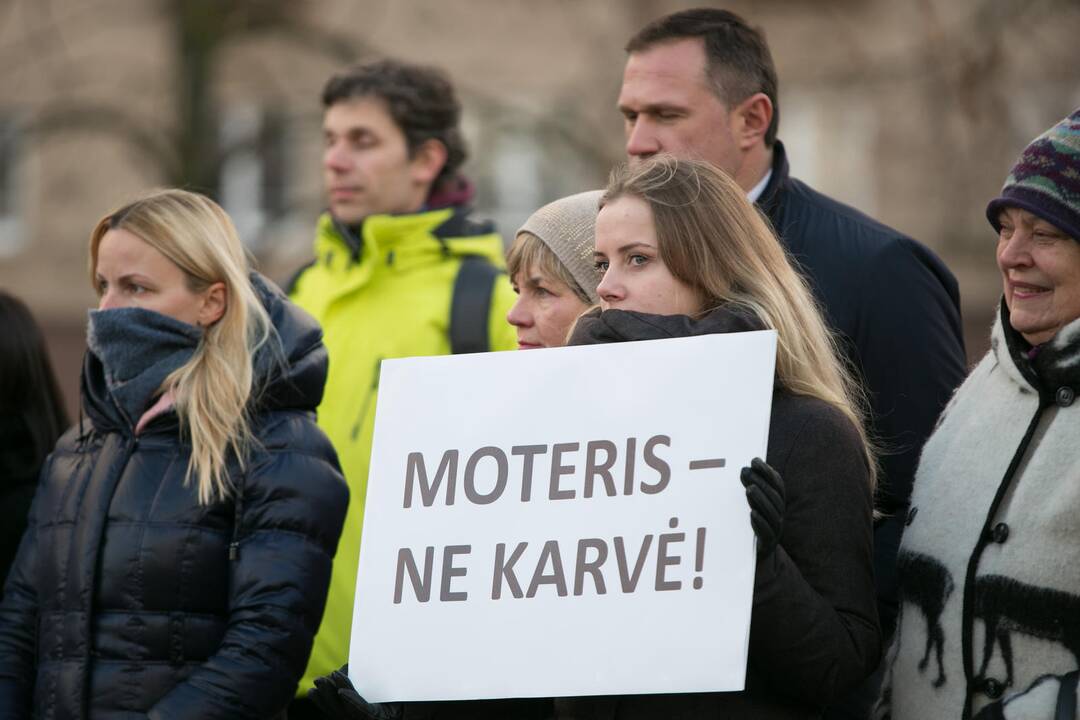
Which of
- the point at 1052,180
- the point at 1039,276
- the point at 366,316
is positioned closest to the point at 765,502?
the point at 1039,276

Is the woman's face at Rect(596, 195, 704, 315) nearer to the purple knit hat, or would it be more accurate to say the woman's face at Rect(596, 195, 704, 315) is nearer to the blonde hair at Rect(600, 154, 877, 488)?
the blonde hair at Rect(600, 154, 877, 488)

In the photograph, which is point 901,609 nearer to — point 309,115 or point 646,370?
point 646,370

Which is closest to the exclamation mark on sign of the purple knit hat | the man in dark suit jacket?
the man in dark suit jacket

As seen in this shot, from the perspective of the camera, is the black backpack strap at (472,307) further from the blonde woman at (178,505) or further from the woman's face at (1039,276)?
the woman's face at (1039,276)

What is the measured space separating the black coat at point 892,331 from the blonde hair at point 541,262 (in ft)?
1.94

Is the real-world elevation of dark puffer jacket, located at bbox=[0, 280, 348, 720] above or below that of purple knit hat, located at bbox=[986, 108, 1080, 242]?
below

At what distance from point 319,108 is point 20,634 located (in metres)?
11.7

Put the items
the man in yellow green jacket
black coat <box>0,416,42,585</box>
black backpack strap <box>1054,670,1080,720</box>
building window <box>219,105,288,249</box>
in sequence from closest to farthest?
A: black backpack strap <box>1054,670,1080,720</box>
black coat <box>0,416,42,585</box>
the man in yellow green jacket
building window <box>219,105,288,249</box>

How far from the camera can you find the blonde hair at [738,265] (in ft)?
10.3

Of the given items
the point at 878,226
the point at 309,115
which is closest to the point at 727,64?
the point at 878,226

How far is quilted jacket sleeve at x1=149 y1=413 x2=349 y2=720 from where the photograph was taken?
145 inches

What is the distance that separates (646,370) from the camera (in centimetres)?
307

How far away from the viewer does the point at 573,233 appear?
379 cm

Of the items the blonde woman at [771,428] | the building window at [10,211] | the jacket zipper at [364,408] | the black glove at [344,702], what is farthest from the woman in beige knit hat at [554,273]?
the building window at [10,211]
